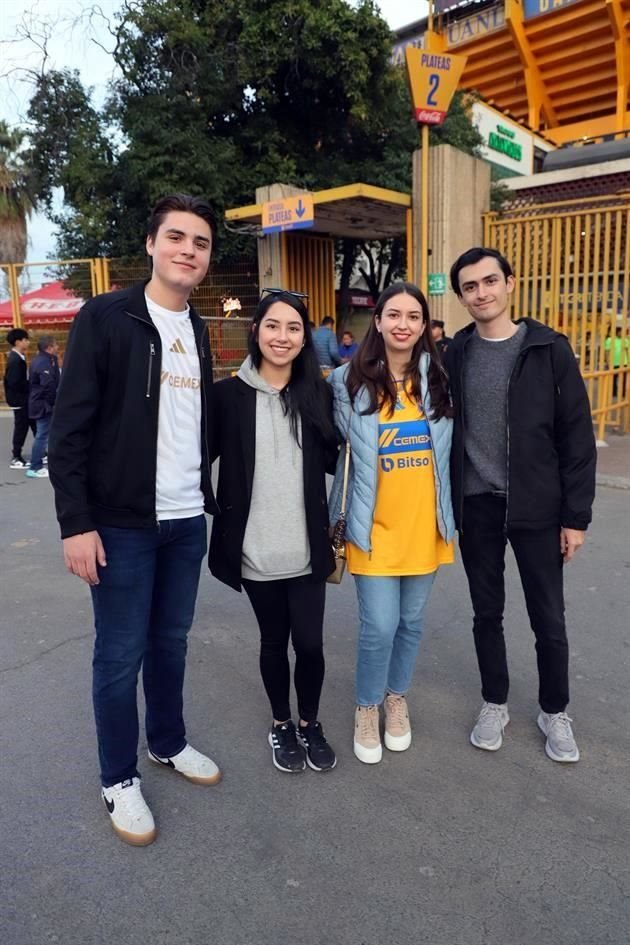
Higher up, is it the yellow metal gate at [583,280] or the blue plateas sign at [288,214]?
the blue plateas sign at [288,214]

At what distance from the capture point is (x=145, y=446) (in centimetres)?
218

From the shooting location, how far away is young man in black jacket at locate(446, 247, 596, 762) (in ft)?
8.38

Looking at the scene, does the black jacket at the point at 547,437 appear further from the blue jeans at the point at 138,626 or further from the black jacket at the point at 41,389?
the black jacket at the point at 41,389

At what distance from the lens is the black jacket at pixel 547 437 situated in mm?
2539

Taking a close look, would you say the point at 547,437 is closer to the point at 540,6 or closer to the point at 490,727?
the point at 490,727

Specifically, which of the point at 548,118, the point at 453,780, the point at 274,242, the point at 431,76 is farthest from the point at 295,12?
the point at 548,118

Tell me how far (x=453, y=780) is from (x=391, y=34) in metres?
15.4

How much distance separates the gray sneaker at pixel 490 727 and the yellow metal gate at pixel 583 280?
268 inches

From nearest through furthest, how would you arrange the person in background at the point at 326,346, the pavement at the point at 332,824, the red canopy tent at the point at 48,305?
the pavement at the point at 332,824
the person in background at the point at 326,346
the red canopy tent at the point at 48,305

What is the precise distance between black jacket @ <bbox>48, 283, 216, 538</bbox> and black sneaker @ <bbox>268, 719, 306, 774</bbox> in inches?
43.6

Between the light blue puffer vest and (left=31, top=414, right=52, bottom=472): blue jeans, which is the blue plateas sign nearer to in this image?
(left=31, top=414, right=52, bottom=472): blue jeans

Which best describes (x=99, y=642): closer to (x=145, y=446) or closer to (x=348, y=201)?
(x=145, y=446)

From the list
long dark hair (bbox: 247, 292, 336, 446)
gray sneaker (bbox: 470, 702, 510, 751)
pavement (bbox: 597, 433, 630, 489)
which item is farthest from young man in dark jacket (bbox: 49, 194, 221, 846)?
pavement (bbox: 597, 433, 630, 489)

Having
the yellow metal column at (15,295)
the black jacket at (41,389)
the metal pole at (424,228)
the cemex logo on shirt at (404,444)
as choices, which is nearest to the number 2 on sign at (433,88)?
the metal pole at (424,228)
